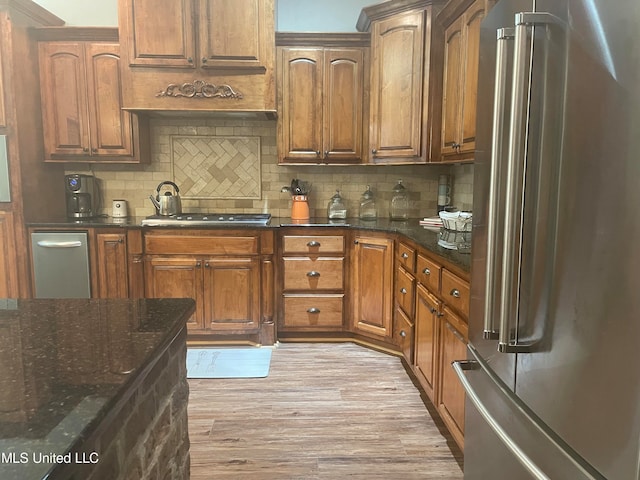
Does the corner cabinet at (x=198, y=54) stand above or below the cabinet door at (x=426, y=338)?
above

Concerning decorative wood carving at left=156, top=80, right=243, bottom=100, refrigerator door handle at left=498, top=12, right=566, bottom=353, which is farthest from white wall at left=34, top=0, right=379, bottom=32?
refrigerator door handle at left=498, top=12, right=566, bottom=353

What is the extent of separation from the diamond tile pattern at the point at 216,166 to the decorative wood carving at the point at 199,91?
1.87 feet

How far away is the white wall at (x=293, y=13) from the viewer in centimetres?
381

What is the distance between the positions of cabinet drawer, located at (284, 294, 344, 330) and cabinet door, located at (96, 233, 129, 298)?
3.97ft

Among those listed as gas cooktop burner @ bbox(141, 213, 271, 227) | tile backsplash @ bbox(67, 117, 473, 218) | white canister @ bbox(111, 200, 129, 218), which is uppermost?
tile backsplash @ bbox(67, 117, 473, 218)

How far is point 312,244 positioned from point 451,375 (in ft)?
5.18

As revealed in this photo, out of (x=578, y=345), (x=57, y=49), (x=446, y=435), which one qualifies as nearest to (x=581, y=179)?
(x=578, y=345)

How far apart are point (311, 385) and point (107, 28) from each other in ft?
9.83

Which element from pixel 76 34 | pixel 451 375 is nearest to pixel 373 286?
pixel 451 375

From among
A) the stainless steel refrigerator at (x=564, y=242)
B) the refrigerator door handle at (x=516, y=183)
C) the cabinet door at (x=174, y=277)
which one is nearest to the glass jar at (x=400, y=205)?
the cabinet door at (x=174, y=277)

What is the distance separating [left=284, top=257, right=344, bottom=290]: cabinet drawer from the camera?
3.44m

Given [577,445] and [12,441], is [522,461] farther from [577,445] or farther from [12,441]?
[12,441]

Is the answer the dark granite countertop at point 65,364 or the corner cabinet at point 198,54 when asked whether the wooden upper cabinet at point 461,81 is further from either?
the dark granite countertop at point 65,364

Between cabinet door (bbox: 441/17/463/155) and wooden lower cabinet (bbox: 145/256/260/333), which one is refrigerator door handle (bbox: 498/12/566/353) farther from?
wooden lower cabinet (bbox: 145/256/260/333)
